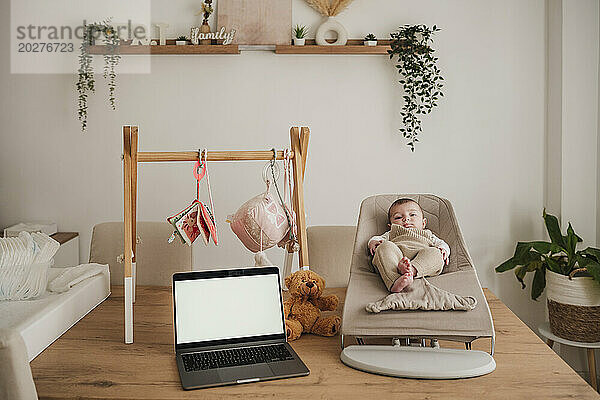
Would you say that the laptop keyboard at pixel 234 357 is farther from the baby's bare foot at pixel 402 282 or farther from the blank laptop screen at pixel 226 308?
the baby's bare foot at pixel 402 282

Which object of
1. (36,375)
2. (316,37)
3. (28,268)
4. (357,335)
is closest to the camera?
(36,375)

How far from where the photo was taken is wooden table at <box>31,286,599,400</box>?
1.41 m

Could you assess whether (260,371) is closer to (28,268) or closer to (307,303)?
(307,303)

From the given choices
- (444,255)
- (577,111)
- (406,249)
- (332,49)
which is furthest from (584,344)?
(332,49)

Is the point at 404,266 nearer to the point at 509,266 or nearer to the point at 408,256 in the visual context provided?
the point at 408,256

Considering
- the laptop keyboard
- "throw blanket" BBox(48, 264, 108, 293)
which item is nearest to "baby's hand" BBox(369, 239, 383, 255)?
the laptop keyboard

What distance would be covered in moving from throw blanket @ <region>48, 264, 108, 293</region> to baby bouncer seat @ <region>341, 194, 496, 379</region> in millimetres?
929

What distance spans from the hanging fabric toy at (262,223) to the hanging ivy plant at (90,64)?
176 centimetres

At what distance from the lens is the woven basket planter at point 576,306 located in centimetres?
284

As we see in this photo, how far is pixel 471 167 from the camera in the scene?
11.5 ft

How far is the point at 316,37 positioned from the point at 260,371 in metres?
2.25

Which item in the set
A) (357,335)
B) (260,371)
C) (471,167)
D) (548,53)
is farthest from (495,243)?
(260,371)

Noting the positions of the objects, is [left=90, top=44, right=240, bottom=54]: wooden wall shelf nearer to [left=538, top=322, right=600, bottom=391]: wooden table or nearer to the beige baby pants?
the beige baby pants

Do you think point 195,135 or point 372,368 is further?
point 195,135
